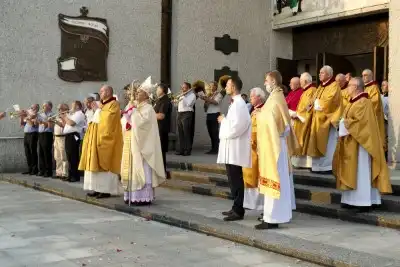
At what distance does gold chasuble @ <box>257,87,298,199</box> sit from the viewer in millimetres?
6730

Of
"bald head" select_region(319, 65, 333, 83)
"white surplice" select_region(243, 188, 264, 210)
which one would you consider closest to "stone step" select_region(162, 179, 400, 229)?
"white surplice" select_region(243, 188, 264, 210)

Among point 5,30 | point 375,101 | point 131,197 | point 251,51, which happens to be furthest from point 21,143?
point 375,101

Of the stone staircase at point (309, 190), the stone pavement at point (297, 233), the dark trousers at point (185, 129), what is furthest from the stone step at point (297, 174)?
the dark trousers at point (185, 129)

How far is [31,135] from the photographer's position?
41.1ft

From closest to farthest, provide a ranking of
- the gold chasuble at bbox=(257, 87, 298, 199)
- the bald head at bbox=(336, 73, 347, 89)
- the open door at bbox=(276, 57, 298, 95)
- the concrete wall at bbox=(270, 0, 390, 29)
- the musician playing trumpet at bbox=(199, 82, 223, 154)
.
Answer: the gold chasuble at bbox=(257, 87, 298, 199), the bald head at bbox=(336, 73, 347, 89), the concrete wall at bbox=(270, 0, 390, 29), the musician playing trumpet at bbox=(199, 82, 223, 154), the open door at bbox=(276, 57, 298, 95)

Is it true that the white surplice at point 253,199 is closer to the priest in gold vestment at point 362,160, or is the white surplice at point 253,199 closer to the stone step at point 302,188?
the stone step at point 302,188

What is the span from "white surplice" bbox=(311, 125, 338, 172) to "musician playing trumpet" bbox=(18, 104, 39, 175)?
20.7 feet

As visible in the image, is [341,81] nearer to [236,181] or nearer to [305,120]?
[305,120]

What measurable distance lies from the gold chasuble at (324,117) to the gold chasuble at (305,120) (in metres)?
0.19

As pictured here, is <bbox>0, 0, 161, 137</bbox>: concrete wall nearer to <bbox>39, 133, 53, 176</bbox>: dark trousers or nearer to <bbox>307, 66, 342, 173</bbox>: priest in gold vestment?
<bbox>39, 133, 53, 176</bbox>: dark trousers

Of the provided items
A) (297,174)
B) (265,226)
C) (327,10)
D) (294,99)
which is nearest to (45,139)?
(294,99)

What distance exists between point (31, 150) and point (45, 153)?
39 centimetres

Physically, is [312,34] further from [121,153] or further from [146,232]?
[146,232]

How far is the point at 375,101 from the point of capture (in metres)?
9.91
